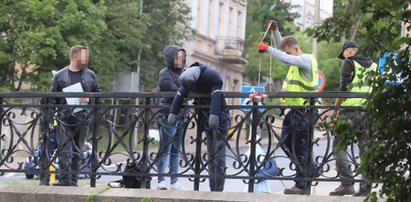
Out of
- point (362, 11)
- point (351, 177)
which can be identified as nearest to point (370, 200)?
point (362, 11)

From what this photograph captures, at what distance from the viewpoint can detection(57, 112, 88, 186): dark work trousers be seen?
35.9 feet

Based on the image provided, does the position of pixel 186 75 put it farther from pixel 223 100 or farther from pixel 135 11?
pixel 135 11

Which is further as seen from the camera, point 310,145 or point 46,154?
point 46,154

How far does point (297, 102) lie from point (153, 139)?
5.21 feet

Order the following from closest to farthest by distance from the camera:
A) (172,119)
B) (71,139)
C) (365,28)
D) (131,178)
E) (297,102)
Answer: (365,28)
(172,119)
(297,102)
(131,178)
(71,139)

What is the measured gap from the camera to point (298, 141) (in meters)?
10.0

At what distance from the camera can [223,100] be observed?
33.5ft

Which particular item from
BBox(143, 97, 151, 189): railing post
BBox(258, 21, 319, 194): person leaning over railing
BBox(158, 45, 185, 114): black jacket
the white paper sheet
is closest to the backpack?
BBox(143, 97, 151, 189): railing post

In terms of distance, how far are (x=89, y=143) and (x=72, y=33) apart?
2965 cm

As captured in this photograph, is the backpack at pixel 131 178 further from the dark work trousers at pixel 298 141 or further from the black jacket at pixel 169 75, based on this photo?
the dark work trousers at pixel 298 141

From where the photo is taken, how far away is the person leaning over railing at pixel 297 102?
993cm

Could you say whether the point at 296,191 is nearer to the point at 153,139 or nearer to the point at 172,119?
the point at 172,119

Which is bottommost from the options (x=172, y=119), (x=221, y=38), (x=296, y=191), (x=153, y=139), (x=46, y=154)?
(x=296, y=191)

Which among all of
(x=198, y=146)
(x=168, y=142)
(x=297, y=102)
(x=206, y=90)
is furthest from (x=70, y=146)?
(x=297, y=102)
